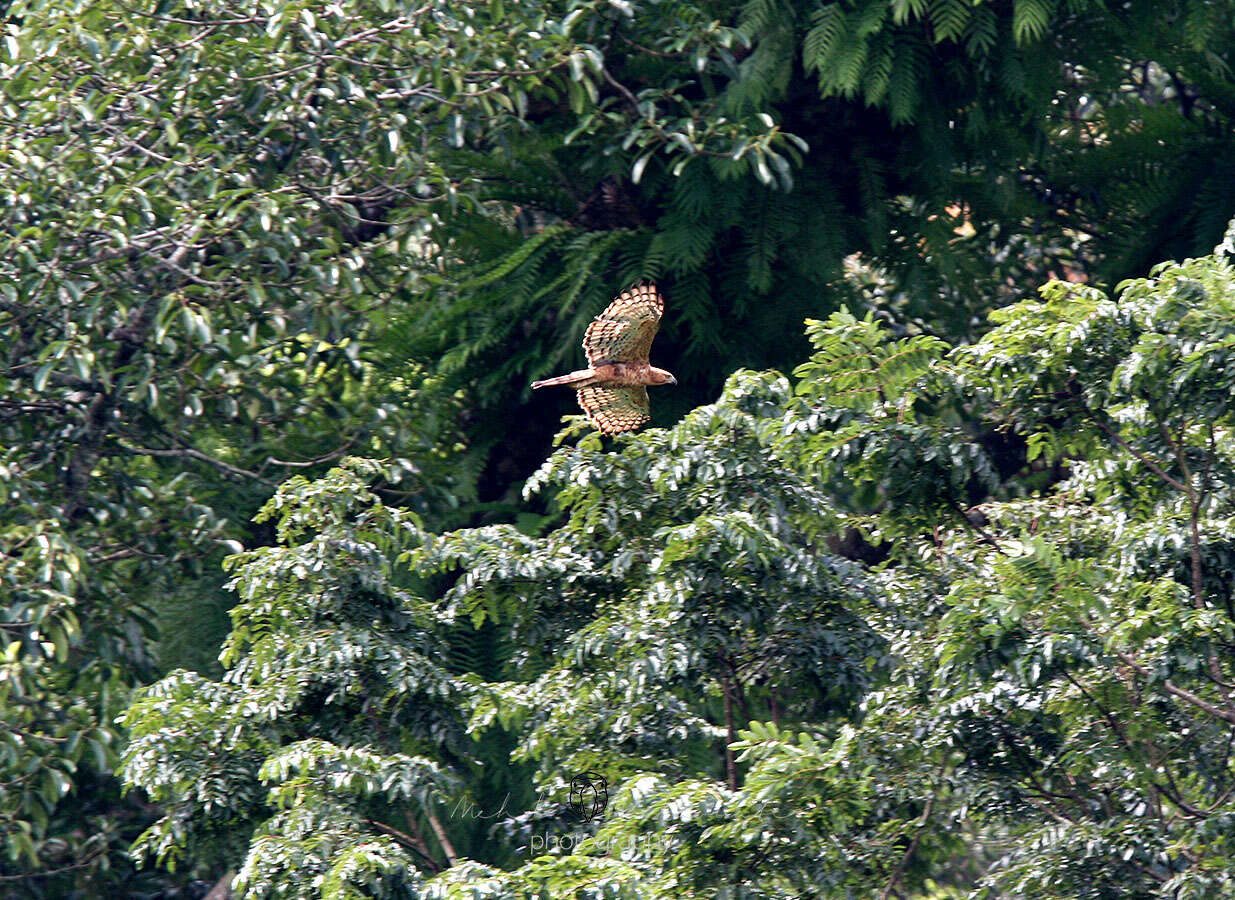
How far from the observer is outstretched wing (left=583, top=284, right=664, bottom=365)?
13.6 ft

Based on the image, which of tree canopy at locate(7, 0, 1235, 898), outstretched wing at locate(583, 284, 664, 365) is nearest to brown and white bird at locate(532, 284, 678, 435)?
outstretched wing at locate(583, 284, 664, 365)

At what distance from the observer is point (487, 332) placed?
241 inches

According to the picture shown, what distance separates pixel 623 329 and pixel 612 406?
261mm

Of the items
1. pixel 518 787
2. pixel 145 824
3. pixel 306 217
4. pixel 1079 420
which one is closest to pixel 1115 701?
pixel 1079 420

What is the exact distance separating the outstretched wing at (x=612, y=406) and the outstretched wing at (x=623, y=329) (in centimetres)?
13

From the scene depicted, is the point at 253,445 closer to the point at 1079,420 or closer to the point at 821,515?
the point at 821,515

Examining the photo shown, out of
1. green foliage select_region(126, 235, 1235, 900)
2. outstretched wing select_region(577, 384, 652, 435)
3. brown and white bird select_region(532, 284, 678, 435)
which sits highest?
brown and white bird select_region(532, 284, 678, 435)

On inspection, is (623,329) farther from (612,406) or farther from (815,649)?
(815,649)

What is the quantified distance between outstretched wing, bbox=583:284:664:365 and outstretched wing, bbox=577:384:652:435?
0.13 meters

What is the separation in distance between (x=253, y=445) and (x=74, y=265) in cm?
120

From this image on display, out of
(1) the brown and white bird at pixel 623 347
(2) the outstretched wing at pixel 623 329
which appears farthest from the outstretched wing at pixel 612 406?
(2) the outstretched wing at pixel 623 329

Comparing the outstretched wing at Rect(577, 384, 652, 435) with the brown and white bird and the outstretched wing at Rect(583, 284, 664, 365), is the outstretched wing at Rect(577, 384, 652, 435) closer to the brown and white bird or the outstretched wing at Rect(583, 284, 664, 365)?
the brown and white bird

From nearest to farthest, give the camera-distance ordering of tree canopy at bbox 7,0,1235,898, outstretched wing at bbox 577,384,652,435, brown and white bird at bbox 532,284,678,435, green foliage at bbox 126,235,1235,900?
green foliage at bbox 126,235,1235,900 < tree canopy at bbox 7,0,1235,898 < brown and white bird at bbox 532,284,678,435 < outstretched wing at bbox 577,384,652,435

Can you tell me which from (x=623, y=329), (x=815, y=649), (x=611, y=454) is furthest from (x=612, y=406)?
(x=815, y=649)
